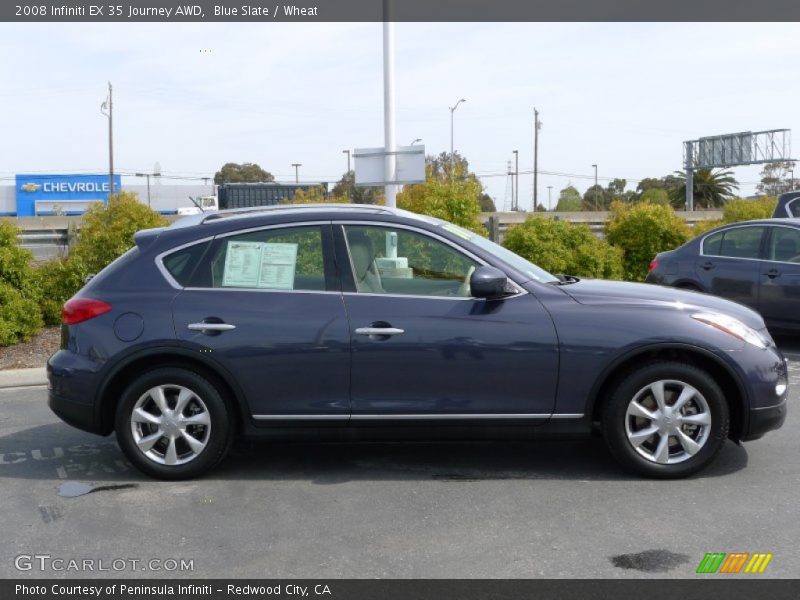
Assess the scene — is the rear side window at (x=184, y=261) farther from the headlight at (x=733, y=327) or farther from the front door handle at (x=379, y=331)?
the headlight at (x=733, y=327)

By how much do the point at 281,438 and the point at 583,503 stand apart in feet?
6.06

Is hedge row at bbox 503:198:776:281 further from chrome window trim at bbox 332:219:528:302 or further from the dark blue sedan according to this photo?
chrome window trim at bbox 332:219:528:302

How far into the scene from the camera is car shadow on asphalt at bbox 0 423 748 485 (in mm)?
→ 5664

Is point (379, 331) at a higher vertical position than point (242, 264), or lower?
lower

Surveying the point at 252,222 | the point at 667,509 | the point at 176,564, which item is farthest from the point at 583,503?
the point at 252,222

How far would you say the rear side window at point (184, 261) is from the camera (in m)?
5.67

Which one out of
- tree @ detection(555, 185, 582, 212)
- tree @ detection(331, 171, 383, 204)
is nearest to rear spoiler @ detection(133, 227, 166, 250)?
tree @ detection(331, 171, 383, 204)

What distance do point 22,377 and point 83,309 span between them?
4093mm

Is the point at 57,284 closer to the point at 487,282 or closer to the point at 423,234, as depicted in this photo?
the point at 423,234

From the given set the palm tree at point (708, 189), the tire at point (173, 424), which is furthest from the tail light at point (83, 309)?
the palm tree at point (708, 189)

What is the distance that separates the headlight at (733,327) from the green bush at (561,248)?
27.2ft

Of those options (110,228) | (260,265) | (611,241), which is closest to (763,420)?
(260,265)

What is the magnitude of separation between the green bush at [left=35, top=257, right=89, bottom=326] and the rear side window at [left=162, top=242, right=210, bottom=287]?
6406 millimetres

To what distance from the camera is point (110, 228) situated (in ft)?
40.1
